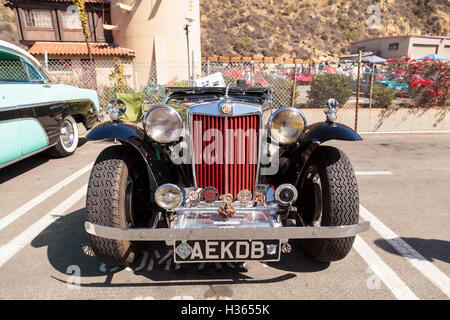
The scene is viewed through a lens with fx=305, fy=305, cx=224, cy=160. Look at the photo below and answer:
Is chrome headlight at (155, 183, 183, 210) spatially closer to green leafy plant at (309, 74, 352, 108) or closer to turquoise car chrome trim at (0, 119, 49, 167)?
turquoise car chrome trim at (0, 119, 49, 167)

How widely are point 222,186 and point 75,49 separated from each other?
63.4ft

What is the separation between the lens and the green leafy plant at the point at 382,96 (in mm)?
8117

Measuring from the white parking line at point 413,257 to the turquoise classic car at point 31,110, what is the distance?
4445mm

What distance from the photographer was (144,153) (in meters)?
2.35

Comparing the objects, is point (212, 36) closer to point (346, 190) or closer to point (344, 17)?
point (344, 17)

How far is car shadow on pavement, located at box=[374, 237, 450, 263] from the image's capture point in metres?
2.56

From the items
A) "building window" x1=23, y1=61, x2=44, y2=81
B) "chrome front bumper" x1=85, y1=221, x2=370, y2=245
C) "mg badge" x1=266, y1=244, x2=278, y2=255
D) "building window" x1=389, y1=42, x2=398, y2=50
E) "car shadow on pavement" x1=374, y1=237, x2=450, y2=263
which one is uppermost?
"building window" x1=389, y1=42, x2=398, y2=50

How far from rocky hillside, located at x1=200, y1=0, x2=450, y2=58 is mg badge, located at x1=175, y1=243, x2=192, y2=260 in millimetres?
32998

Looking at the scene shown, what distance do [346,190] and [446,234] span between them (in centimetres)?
150

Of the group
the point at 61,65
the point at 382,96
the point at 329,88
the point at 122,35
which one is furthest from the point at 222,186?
the point at 122,35

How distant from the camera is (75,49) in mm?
18234

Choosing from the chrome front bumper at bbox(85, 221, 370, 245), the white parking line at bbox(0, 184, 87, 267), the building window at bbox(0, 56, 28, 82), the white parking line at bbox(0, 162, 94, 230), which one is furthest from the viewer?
the building window at bbox(0, 56, 28, 82)

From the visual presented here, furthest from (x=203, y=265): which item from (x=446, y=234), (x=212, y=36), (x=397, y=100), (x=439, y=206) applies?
(x=212, y=36)

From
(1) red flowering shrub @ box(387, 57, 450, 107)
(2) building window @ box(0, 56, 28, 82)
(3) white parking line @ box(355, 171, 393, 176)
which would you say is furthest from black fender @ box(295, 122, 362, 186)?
(1) red flowering shrub @ box(387, 57, 450, 107)
